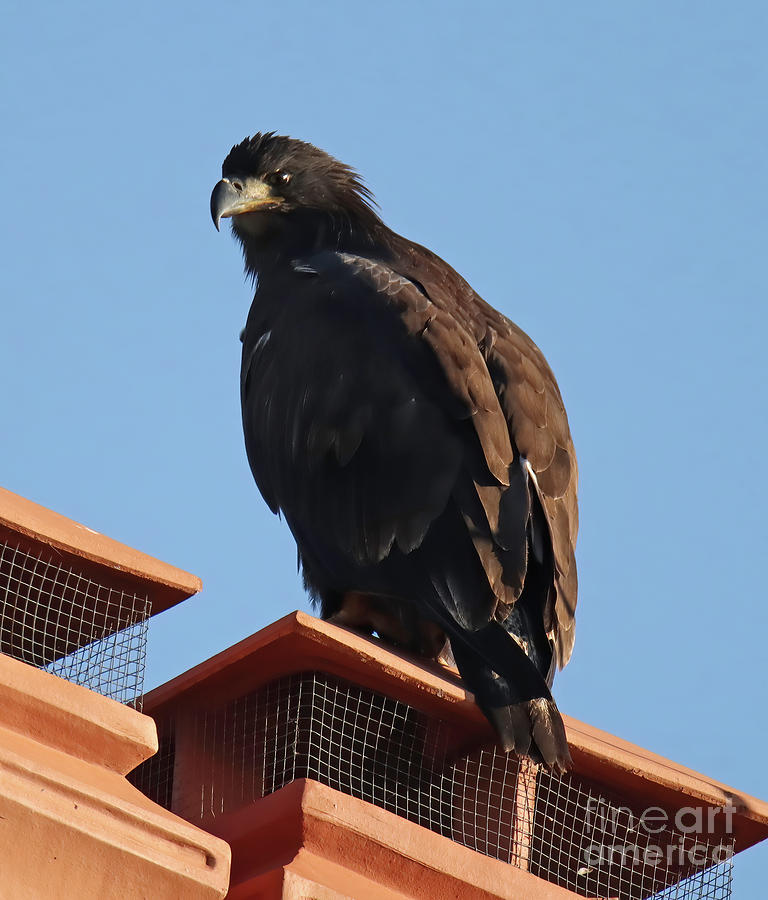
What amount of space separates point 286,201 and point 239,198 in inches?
7.6

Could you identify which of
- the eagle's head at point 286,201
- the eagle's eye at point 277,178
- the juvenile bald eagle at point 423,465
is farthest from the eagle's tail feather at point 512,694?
the eagle's eye at point 277,178

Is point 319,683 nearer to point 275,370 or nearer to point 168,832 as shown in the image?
point 168,832

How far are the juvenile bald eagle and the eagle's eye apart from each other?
0.66 meters

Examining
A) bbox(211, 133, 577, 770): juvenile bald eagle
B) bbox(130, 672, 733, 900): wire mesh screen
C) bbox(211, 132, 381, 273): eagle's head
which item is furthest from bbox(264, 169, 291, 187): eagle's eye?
bbox(130, 672, 733, 900): wire mesh screen

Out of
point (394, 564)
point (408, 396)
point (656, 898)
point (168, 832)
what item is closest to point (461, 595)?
point (394, 564)

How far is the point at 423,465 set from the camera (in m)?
4.77

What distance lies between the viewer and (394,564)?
4.79 metres

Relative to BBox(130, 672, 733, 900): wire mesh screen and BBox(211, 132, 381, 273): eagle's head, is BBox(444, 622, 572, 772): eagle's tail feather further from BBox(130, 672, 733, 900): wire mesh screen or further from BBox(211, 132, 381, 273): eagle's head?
BBox(211, 132, 381, 273): eagle's head

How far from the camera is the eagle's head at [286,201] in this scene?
245 inches

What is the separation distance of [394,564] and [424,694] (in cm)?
77

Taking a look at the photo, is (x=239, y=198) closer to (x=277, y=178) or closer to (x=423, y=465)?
(x=277, y=178)

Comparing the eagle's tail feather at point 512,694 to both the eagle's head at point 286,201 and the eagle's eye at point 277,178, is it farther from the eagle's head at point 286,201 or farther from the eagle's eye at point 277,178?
the eagle's eye at point 277,178

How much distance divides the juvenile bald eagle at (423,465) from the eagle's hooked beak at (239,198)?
48 centimetres

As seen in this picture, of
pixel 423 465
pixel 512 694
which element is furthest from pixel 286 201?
pixel 512 694
